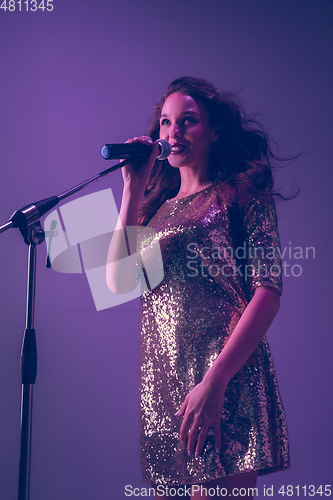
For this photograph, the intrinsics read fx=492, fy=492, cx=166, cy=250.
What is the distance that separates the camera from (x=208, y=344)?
3.50 ft

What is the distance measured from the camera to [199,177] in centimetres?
Result: 131

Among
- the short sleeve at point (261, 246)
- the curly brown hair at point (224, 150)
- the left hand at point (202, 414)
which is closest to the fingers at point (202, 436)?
the left hand at point (202, 414)

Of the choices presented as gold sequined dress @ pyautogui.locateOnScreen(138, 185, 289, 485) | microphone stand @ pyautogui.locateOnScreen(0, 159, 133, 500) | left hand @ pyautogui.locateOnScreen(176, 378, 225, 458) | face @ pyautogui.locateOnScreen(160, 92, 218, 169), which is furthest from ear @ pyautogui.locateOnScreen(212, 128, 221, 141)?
left hand @ pyautogui.locateOnScreen(176, 378, 225, 458)

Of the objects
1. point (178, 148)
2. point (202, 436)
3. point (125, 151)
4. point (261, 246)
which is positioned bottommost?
point (202, 436)

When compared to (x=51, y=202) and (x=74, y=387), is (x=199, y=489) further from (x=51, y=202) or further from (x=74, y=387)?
(x=74, y=387)

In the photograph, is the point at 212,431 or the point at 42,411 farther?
the point at 42,411

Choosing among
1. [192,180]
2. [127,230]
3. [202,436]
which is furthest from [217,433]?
[192,180]

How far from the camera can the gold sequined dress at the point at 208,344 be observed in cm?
100

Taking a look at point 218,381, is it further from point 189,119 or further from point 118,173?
point 118,173

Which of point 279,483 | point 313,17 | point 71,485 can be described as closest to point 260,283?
point 279,483

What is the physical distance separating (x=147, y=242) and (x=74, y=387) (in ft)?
3.20

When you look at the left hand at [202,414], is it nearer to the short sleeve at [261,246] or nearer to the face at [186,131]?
the short sleeve at [261,246]

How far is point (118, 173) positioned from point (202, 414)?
1338mm

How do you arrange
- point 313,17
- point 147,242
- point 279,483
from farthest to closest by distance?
point 313,17, point 279,483, point 147,242
